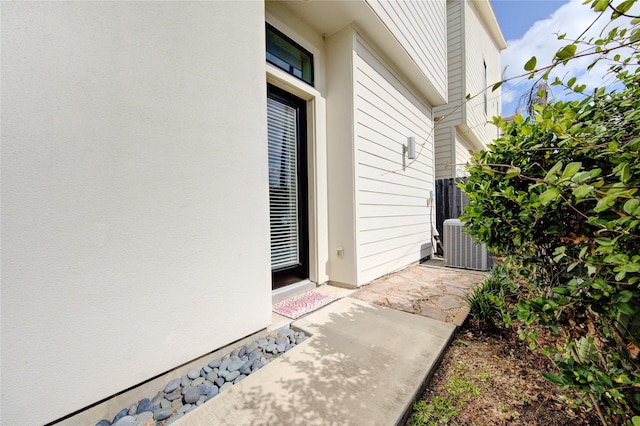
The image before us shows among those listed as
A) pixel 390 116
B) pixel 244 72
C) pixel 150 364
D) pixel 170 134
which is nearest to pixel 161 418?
pixel 150 364

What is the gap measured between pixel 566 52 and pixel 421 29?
4.68 m

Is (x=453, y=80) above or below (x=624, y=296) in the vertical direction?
above

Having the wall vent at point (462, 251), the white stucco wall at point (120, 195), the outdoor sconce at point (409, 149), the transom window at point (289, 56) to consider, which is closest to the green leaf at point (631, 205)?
the white stucco wall at point (120, 195)

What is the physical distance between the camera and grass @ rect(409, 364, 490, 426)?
1424 mm

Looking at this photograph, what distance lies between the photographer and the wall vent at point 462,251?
13.8 ft

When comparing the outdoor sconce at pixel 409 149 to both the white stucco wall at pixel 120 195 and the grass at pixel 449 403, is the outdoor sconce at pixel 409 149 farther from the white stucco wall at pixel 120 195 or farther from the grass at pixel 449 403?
the grass at pixel 449 403

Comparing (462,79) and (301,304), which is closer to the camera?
(301,304)

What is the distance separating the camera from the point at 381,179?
3.94 metres

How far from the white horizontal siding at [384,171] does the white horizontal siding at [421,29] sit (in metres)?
0.43

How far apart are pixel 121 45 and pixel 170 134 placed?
1.79ft

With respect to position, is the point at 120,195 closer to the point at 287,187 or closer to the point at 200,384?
the point at 200,384

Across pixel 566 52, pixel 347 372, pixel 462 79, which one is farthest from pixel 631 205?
pixel 462 79

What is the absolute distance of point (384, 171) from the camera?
399cm

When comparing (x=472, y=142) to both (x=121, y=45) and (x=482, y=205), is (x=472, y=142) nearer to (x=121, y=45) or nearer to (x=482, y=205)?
(x=482, y=205)
